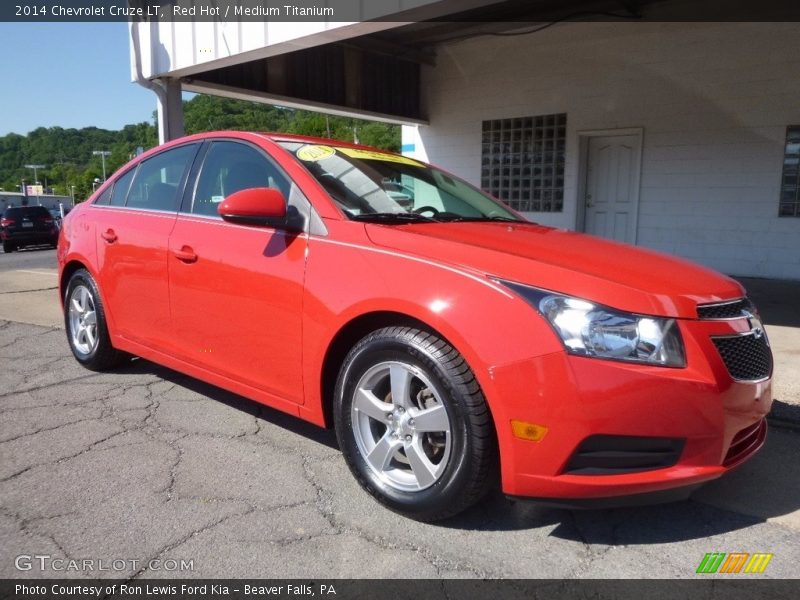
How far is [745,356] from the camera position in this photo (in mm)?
2236

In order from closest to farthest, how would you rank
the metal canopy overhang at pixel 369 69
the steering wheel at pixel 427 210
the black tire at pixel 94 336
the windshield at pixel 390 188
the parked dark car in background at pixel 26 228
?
the windshield at pixel 390 188 < the steering wheel at pixel 427 210 < the black tire at pixel 94 336 < the metal canopy overhang at pixel 369 69 < the parked dark car in background at pixel 26 228

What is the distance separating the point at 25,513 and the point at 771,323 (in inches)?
236

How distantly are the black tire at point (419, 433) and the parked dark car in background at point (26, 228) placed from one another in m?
21.3

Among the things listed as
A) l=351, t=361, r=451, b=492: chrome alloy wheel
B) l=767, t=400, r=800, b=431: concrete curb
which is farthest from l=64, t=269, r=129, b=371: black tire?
l=767, t=400, r=800, b=431: concrete curb

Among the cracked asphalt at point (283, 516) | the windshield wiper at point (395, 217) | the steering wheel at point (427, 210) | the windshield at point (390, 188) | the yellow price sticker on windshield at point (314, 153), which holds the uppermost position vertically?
the yellow price sticker on windshield at point (314, 153)

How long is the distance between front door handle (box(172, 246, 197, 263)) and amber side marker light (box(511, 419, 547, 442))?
1934 mm

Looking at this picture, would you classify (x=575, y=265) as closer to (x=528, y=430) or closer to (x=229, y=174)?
(x=528, y=430)

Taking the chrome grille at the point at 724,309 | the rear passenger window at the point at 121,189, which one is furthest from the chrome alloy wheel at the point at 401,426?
the rear passenger window at the point at 121,189

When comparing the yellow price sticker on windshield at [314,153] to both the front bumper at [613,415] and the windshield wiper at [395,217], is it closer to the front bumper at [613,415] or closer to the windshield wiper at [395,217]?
the windshield wiper at [395,217]

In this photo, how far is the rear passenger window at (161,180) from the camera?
3.57 meters

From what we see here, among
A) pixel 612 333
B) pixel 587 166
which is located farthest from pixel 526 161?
pixel 612 333

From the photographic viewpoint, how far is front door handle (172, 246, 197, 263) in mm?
3180

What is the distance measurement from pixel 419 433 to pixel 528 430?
483mm

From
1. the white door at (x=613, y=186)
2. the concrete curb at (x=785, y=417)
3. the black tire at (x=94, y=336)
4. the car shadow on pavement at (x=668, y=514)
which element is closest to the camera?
the car shadow on pavement at (x=668, y=514)
